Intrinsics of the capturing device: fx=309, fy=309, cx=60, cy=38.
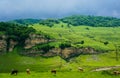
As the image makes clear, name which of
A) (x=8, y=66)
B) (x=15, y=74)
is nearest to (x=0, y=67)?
(x=8, y=66)

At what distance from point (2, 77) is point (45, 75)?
8.88 m

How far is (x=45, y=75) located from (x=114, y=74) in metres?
14.6

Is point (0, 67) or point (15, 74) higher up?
point (15, 74)

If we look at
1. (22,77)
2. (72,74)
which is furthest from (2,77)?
(72,74)

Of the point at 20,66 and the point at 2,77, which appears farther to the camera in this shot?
the point at 20,66

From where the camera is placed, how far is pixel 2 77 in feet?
204

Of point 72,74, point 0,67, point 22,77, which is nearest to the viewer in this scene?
point 22,77

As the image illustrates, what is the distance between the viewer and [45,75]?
212 feet

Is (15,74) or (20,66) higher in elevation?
(15,74)

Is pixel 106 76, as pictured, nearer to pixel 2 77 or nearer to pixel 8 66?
pixel 2 77

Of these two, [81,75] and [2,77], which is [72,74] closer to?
[81,75]

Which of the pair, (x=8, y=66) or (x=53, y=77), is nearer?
(x=53, y=77)

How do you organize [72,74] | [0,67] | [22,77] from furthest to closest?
[0,67]
[72,74]
[22,77]

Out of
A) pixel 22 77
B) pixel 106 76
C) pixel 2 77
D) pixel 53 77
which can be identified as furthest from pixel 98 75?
pixel 2 77
